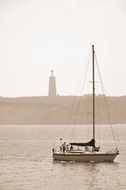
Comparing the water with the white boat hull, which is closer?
the water

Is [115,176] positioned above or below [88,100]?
below

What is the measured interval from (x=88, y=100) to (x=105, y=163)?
14155 cm

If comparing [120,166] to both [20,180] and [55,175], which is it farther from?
[20,180]

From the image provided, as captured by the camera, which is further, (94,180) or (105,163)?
(105,163)

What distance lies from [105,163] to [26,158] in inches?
471

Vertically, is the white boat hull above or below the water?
above

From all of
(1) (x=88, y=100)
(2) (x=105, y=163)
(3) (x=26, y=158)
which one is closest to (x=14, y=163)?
(3) (x=26, y=158)

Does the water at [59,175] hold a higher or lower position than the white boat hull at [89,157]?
lower

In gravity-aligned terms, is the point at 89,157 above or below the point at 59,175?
above

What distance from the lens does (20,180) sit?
140 feet

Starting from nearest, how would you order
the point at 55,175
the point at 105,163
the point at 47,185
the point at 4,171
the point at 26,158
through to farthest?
the point at 47,185, the point at 55,175, the point at 4,171, the point at 105,163, the point at 26,158

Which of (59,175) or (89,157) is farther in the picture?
(89,157)

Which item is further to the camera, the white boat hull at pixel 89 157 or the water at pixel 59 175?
the white boat hull at pixel 89 157

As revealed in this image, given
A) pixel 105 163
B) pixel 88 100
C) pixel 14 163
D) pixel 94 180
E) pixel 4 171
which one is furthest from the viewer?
pixel 88 100
